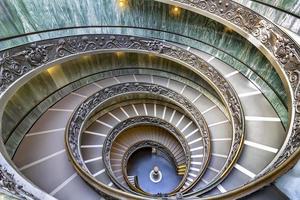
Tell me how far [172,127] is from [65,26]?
7.41 metres

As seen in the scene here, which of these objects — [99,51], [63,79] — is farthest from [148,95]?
[63,79]

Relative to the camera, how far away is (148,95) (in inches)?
500

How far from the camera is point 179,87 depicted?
12672 mm

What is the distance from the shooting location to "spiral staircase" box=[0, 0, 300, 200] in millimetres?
6473

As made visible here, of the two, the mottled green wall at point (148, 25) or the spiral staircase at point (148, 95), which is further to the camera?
the mottled green wall at point (148, 25)

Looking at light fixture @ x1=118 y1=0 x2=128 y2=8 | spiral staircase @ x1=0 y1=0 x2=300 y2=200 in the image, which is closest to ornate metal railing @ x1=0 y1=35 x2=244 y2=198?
spiral staircase @ x1=0 y1=0 x2=300 y2=200

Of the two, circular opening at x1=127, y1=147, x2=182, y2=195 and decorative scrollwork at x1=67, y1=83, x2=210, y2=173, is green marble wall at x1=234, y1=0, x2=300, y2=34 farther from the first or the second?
circular opening at x1=127, y1=147, x2=182, y2=195

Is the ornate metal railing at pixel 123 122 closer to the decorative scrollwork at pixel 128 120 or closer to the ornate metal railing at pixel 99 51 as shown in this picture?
the decorative scrollwork at pixel 128 120

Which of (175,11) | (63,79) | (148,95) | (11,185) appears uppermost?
(175,11)

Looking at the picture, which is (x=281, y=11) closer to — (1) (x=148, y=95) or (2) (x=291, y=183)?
(2) (x=291, y=183)

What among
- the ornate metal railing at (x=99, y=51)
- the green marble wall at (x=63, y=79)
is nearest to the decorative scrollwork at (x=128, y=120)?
the green marble wall at (x=63, y=79)

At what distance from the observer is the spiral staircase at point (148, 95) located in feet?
21.2

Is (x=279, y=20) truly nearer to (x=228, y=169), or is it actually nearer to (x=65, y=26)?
(x=228, y=169)

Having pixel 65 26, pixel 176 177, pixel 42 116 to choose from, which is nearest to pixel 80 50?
pixel 65 26
